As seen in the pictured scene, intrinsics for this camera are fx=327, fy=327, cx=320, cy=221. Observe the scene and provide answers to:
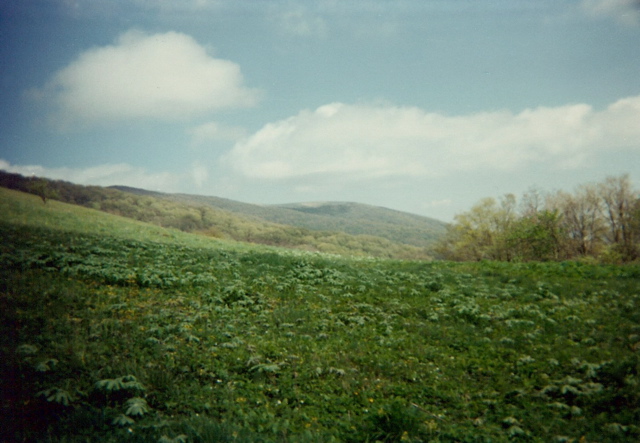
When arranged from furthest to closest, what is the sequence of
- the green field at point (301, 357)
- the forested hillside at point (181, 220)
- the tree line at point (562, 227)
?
the forested hillside at point (181, 220), the tree line at point (562, 227), the green field at point (301, 357)

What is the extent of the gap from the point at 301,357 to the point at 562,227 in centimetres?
3687

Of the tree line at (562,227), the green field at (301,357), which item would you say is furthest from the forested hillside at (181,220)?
the green field at (301,357)

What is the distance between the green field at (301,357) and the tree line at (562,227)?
20.8 m

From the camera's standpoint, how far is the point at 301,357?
8.34 meters

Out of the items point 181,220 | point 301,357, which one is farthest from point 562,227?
point 181,220

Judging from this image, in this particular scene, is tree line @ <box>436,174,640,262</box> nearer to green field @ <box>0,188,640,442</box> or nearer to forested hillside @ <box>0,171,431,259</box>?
forested hillside @ <box>0,171,431,259</box>

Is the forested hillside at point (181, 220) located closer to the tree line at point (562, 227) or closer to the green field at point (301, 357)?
the tree line at point (562, 227)

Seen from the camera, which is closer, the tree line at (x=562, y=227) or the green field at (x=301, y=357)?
the green field at (x=301, y=357)

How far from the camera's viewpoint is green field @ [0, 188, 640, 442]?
555 centimetres

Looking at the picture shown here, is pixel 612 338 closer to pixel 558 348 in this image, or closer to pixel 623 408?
pixel 558 348

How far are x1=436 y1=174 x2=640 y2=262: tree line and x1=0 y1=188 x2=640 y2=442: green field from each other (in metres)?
20.8

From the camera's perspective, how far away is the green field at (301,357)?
5547mm

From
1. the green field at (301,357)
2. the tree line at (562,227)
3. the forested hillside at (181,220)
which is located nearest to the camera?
the green field at (301,357)

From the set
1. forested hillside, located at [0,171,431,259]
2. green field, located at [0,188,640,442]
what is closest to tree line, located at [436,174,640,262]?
forested hillside, located at [0,171,431,259]
